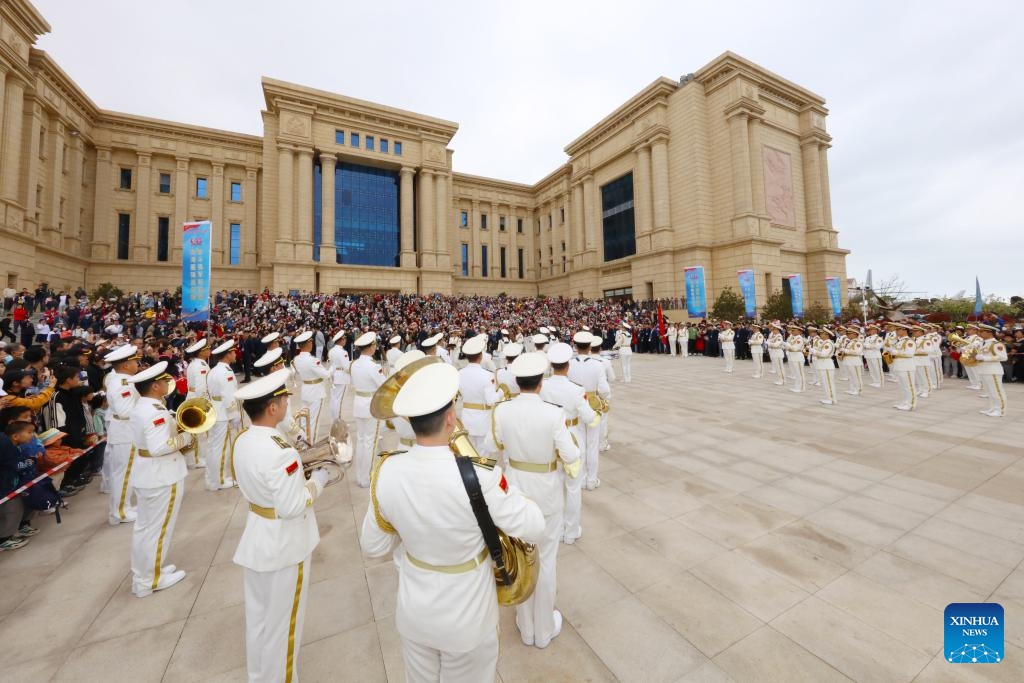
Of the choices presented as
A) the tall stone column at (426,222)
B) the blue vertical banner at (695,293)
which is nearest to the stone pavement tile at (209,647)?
the blue vertical banner at (695,293)

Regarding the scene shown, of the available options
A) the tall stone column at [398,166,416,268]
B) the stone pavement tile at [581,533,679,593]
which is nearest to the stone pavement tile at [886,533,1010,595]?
the stone pavement tile at [581,533,679,593]


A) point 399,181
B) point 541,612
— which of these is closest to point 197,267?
point 541,612

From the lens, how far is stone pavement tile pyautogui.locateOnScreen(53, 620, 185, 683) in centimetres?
250

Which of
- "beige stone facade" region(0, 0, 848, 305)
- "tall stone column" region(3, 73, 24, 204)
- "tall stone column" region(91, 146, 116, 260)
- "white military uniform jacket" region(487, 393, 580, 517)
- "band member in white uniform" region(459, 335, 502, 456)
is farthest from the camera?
"tall stone column" region(91, 146, 116, 260)

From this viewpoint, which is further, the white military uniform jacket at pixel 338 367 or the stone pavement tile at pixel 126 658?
the white military uniform jacket at pixel 338 367

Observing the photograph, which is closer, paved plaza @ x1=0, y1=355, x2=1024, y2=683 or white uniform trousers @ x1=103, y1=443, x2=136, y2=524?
paved plaza @ x1=0, y1=355, x2=1024, y2=683

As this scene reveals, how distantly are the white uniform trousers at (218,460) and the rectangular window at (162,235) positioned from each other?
122 ft

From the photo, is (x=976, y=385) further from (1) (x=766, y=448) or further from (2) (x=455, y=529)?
(2) (x=455, y=529)

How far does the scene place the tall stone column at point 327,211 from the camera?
3219cm

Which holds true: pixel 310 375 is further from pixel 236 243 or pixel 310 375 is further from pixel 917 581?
pixel 236 243

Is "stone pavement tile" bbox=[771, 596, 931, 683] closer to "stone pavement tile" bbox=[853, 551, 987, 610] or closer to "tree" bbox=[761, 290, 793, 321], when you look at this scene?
"stone pavement tile" bbox=[853, 551, 987, 610]

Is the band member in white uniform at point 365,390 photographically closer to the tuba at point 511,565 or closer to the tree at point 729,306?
the tuba at point 511,565

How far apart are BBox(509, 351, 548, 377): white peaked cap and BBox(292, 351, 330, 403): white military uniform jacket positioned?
4.47 metres

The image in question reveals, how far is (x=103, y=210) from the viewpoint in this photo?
3050cm
